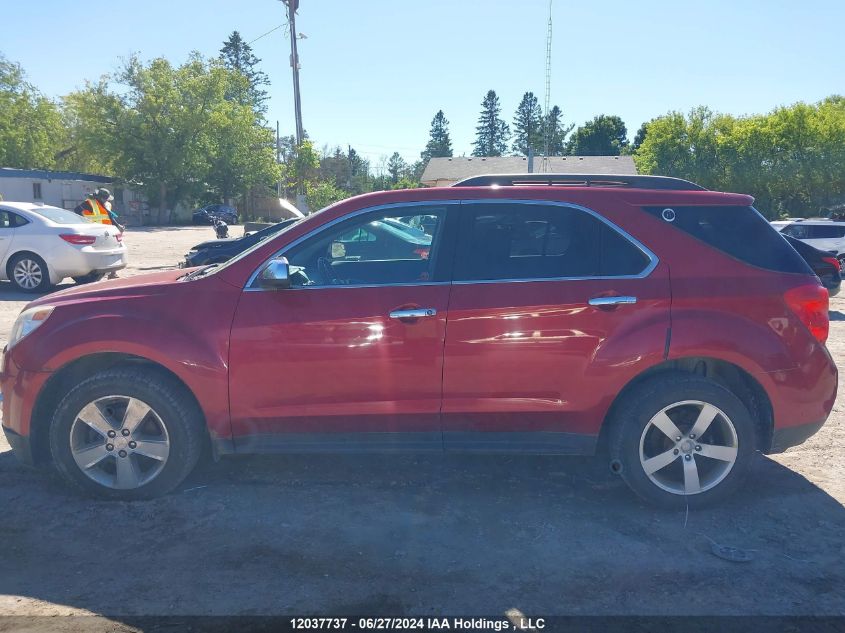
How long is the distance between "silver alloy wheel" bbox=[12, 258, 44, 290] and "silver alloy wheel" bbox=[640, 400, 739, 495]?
11.7 meters

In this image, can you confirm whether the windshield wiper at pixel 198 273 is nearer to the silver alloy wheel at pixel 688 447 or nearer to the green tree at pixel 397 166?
the silver alloy wheel at pixel 688 447

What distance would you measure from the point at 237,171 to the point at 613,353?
170ft

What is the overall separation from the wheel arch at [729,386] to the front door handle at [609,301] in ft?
1.37

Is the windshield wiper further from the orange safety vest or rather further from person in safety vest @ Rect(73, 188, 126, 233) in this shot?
the orange safety vest

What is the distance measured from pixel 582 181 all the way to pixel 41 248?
1097 centimetres

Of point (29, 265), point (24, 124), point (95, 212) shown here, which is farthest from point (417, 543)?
point (24, 124)

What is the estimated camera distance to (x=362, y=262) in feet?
15.0

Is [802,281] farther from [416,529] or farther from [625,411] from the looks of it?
[416,529]

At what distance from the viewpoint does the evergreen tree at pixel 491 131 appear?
93.3 m

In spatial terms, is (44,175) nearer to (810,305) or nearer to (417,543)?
(417,543)

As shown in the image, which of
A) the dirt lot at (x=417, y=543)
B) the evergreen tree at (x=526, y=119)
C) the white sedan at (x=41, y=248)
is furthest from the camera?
the evergreen tree at (x=526, y=119)

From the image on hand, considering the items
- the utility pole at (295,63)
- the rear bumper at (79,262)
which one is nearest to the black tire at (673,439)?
the rear bumper at (79,262)

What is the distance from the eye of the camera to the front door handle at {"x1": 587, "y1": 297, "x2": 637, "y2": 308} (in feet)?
13.3

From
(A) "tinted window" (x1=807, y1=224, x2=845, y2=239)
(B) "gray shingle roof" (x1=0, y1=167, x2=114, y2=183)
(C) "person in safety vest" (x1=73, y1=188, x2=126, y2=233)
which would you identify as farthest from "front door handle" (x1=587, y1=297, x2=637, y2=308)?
(B) "gray shingle roof" (x1=0, y1=167, x2=114, y2=183)
